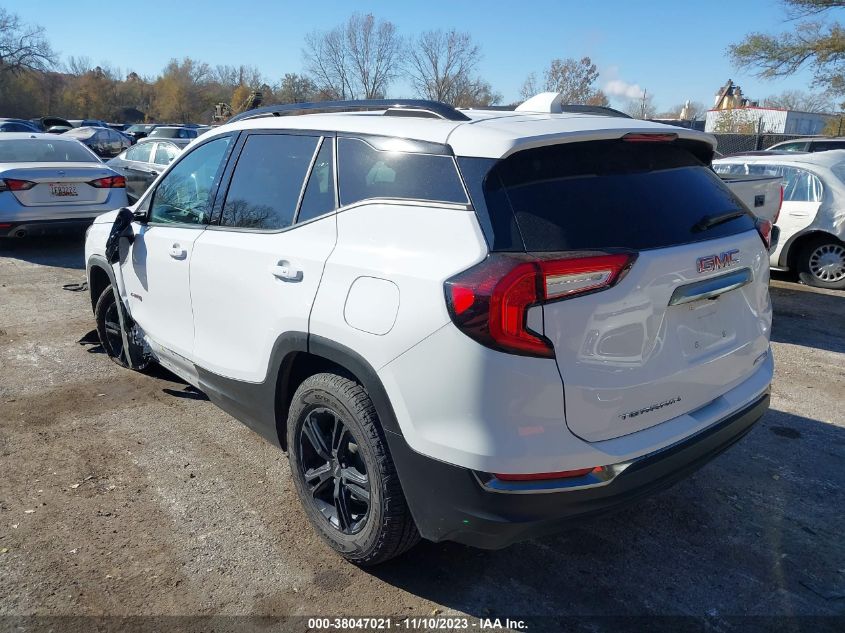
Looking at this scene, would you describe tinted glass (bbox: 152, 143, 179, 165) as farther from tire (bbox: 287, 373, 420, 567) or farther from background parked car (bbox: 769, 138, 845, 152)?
background parked car (bbox: 769, 138, 845, 152)

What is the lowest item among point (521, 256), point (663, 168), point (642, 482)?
point (642, 482)

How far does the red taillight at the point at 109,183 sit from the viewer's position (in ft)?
31.7

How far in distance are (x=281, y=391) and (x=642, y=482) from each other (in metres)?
1.64

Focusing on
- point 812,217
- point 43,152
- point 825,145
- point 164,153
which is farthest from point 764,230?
point 825,145

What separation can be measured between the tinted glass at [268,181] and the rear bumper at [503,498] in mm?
1361

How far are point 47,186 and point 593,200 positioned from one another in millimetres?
8889

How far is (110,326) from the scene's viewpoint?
535 centimetres

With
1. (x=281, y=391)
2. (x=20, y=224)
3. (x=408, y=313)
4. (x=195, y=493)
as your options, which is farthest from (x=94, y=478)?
(x=20, y=224)

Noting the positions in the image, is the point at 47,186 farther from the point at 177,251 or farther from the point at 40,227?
the point at 177,251

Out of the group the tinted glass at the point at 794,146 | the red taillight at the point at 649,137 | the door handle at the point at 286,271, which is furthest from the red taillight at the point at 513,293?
the tinted glass at the point at 794,146

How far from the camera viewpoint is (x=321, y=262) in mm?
2850

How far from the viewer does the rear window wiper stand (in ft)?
8.91

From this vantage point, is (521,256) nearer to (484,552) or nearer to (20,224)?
(484,552)

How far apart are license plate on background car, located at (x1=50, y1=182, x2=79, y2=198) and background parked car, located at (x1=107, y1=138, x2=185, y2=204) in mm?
2722
